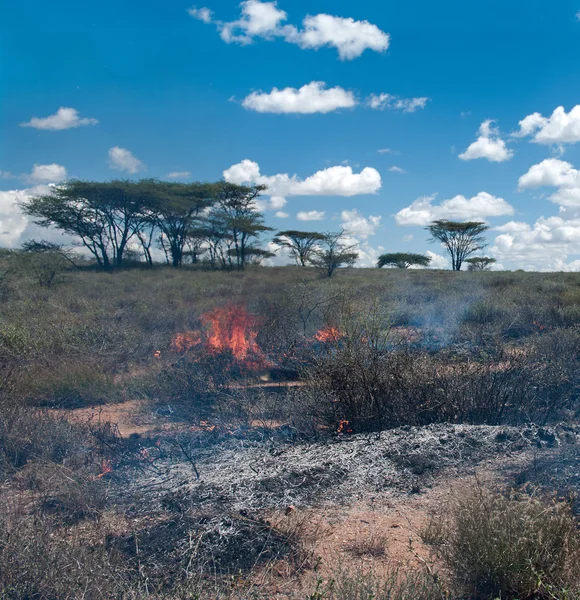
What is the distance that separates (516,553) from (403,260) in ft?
126

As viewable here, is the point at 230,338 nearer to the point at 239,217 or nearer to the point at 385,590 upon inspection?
the point at 385,590

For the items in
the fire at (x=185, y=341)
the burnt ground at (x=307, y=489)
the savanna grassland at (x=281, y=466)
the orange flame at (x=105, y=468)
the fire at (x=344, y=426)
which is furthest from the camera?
the fire at (x=185, y=341)

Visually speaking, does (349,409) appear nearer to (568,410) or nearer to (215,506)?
(215,506)

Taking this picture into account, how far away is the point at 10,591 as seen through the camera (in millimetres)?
2705

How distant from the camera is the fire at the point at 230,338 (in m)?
8.78

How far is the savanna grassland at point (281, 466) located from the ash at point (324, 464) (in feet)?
0.07

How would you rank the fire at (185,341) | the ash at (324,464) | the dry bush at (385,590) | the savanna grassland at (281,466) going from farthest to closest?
the fire at (185,341) → the ash at (324,464) → the savanna grassland at (281,466) → the dry bush at (385,590)

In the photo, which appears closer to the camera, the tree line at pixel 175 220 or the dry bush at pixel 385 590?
the dry bush at pixel 385 590

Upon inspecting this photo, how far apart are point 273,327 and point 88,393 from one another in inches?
133

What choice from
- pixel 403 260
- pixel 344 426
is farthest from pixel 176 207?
pixel 344 426

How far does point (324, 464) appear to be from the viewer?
4.76 meters

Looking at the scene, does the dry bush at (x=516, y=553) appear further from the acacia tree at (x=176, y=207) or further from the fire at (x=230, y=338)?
the acacia tree at (x=176, y=207)

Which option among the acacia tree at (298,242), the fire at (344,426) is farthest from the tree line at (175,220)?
the fire at (344,426)

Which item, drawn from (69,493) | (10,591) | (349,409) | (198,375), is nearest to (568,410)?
(349,409)
